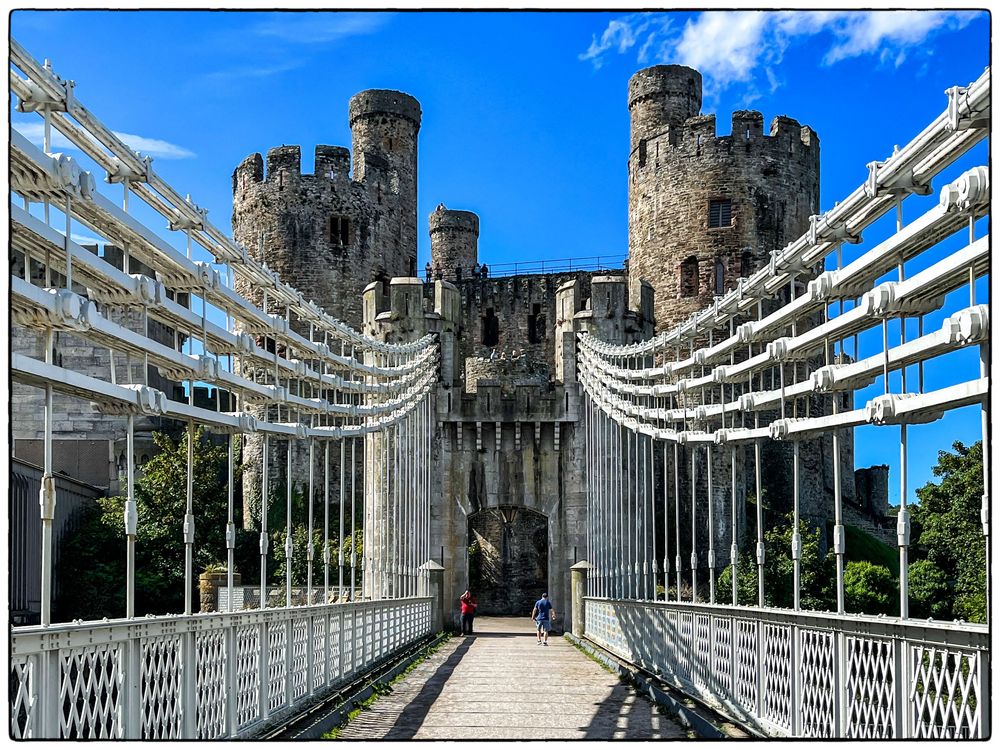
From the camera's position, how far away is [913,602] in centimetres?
2441

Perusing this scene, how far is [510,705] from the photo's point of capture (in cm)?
985

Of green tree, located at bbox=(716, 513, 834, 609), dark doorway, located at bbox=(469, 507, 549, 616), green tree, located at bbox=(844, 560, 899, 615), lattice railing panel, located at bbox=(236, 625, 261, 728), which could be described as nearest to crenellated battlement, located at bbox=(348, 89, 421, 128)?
dark doorway, located at bbox=(469, 507, 549, 616)

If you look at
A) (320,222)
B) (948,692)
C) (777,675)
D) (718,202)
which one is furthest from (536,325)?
(948,692)

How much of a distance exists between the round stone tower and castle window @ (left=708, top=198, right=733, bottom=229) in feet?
60.6

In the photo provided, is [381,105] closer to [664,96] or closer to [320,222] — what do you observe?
[320,222]

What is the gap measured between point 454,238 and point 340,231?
14.5 metres

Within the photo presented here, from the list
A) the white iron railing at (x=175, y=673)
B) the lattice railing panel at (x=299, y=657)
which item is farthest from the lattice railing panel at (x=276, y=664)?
the lattice railing panel at (x=299, y=657)

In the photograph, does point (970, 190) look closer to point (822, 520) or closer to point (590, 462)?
point (590, 462)

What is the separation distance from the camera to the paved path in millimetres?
8250

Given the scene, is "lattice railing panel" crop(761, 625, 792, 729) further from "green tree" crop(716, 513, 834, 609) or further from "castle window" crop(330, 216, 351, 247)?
"castle window" crop(330, 216, 351, 247)

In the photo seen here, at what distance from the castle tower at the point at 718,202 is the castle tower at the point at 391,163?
7.96 meters

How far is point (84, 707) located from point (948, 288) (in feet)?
12.6

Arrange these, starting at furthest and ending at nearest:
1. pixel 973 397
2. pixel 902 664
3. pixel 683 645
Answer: pixel 683 645 < pixel 902 664 < pixel 973 397

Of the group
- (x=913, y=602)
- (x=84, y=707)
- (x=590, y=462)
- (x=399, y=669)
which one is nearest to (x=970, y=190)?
(x=84, y=707)
